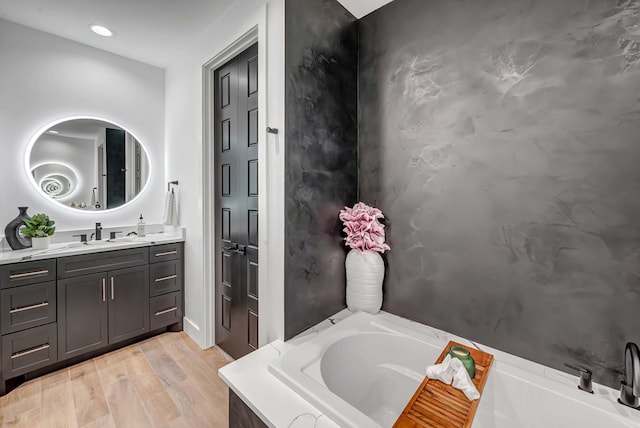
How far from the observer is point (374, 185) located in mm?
1831

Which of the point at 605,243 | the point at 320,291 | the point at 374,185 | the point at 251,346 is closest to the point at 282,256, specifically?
the point at 320,291

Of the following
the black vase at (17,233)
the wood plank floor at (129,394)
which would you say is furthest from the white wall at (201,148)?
the black vase at (17,233)

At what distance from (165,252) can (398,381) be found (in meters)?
2.22

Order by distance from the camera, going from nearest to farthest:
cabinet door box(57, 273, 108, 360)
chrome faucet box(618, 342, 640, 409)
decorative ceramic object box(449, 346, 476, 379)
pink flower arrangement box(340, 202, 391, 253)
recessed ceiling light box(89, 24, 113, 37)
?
chrome faucet box(618, 342, 640, 409)
decorative ceramic object box(449, 346, 476, 379)
pink flower arrangement box(340, 202, 391, 253)
cabinet door box(57, 273, 108, 360)
recessed ceiling light box(89, 24, 113, 37)

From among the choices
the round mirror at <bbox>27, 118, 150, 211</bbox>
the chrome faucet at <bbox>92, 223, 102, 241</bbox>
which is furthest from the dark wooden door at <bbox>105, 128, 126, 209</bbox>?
the chrome faucet at <bbox>92, 223, 102, 241</bbox>

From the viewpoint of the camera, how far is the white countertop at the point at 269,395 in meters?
0.97

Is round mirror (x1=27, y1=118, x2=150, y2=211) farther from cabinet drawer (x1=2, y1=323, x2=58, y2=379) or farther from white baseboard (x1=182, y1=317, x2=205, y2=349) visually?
white baseboard (x1=182, y1=317, x2=205, y2=349)

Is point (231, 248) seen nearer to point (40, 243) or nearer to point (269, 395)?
point (269, 395)

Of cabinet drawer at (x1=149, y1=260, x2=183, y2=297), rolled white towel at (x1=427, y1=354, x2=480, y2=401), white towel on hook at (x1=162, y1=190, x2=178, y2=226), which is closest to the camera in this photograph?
rolled white towel at (x1=427, y1=354, x2=480, y2=401)

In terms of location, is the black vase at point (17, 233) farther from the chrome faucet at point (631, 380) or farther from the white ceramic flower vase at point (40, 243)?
the chrome faucet at point (631, 380)

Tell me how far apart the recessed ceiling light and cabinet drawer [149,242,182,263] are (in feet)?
6.09

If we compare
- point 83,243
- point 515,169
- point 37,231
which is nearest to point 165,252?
point 83,243

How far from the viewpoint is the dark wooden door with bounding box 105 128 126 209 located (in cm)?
268

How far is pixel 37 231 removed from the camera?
2.09 meters
